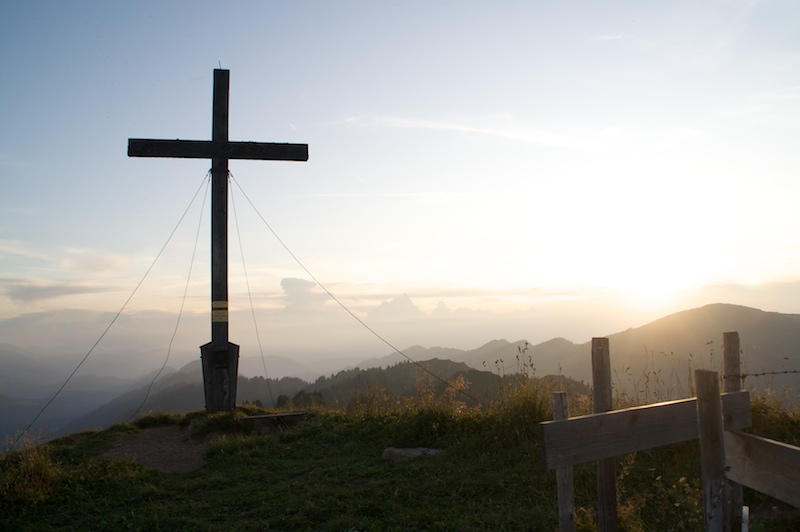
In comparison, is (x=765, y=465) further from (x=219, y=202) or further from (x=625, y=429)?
(x=219, y=202)

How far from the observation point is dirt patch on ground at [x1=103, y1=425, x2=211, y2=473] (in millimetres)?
8820

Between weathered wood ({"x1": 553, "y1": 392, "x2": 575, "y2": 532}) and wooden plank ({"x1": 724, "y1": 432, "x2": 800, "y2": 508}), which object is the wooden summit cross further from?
wooden plank ({"x1": 724, "y1": 432, "x2": 800, "y2": 508})

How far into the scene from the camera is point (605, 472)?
4.65 m

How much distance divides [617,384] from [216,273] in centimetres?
777

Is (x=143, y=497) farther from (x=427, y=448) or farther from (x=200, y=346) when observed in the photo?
(x=200, y=346)

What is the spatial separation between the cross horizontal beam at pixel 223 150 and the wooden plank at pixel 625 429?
937 centimetres

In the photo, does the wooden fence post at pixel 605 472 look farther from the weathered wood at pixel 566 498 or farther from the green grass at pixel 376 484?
the weathered wood at pixel 566 498

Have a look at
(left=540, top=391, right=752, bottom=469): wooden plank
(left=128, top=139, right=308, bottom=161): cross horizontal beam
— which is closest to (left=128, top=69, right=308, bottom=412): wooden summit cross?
(left=128, top=139, right=308, bottom=161): cross horizontal beam

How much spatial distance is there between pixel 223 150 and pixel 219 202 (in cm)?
112

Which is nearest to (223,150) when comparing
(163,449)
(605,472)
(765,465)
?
(163,449)

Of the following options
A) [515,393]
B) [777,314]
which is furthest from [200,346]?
[777,314]

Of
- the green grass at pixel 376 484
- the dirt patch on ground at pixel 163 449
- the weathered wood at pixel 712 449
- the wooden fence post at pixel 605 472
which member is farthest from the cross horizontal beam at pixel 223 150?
the weathered wood at pixel 712 449

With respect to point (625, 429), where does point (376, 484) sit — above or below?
below

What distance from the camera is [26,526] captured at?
19.0 ft
